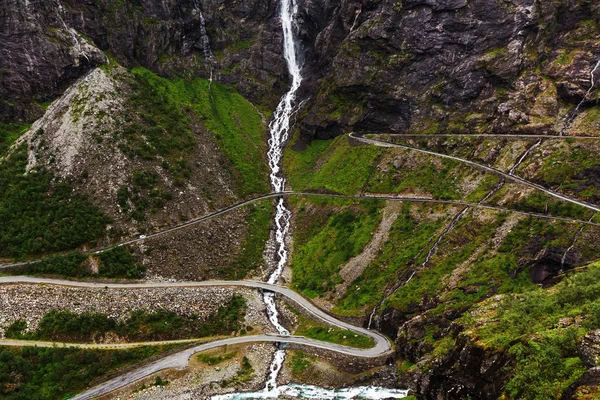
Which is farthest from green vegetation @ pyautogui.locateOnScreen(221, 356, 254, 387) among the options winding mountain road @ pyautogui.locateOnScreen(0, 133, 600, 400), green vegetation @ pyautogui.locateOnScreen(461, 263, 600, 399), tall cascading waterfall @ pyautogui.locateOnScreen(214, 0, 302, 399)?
green vegetation @ pyautogui.locateOnScreen(461, 263, 600, 399)

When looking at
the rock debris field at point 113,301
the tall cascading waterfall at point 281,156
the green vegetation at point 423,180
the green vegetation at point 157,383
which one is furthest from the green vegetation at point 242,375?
the green vegetation at point 423,180

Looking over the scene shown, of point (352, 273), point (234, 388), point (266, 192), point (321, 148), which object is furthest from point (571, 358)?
point (321, 148)

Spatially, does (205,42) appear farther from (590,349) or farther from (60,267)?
(590,349)

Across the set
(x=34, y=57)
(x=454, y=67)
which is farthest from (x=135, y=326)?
(x=454, y=67)

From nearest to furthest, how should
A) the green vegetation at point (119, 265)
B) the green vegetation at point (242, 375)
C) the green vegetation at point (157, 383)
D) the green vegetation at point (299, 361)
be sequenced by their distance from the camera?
the green vegetation at point (157, 383) < the green vegetation at point (242, 375) < the green vegetation at point (299, 361) < the green vegetation at point (119, 265)

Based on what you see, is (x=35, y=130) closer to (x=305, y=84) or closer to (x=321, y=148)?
(x=321, y=148)

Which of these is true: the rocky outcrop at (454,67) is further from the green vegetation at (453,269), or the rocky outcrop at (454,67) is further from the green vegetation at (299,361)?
the green vegetation at (299,361)
